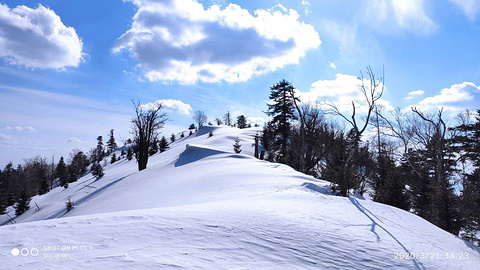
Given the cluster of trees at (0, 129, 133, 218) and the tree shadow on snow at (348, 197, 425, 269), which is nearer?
the tree shadow on snow at (348, 197, 425, 269)

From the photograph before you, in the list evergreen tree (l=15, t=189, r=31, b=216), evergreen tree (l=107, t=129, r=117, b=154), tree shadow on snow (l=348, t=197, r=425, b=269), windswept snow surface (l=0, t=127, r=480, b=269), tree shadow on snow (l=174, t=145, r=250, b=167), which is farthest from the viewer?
evergreen tree (l=107, t=129, r=117, b=154)

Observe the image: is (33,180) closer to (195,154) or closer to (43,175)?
(43,175)

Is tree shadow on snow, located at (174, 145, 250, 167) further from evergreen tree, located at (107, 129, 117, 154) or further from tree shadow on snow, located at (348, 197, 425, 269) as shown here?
evergreen tree, located at (107, 129, 117, 154)

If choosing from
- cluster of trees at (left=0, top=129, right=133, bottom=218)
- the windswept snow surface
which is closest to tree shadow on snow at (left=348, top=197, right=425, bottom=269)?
the windswept snow surface

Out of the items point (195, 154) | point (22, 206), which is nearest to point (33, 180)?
point (22, 206)

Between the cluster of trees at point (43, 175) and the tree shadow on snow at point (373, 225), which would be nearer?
the tree shadow on snow at point (373, 225)

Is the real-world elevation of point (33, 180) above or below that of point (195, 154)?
below

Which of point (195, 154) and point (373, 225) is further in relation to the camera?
point (195, 154)

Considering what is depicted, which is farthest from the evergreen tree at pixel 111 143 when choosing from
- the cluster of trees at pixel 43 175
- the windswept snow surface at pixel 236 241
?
the windswept snow surface at pixel 236 241

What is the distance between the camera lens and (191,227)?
12.8 feet

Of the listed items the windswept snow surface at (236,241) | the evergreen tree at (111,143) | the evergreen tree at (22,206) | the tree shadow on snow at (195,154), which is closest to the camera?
the windswept snow surface at (236,241)

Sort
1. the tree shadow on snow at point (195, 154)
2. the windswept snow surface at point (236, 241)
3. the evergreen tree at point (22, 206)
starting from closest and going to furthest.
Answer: the windswept snow surface at point (236, 241) → the tree shadow on snow at point (195, 154) → the evergreen tree at point (22, 206)

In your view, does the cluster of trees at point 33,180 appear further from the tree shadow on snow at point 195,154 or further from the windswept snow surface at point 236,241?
the windswept snow surface at point 236,241

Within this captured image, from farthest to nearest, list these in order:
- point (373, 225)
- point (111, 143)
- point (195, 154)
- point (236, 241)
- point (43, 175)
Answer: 1. point (111, 143)
2. point (43, 175)
3. point (195, 154)
4. point (373, 225)
5. point (236, 241)
